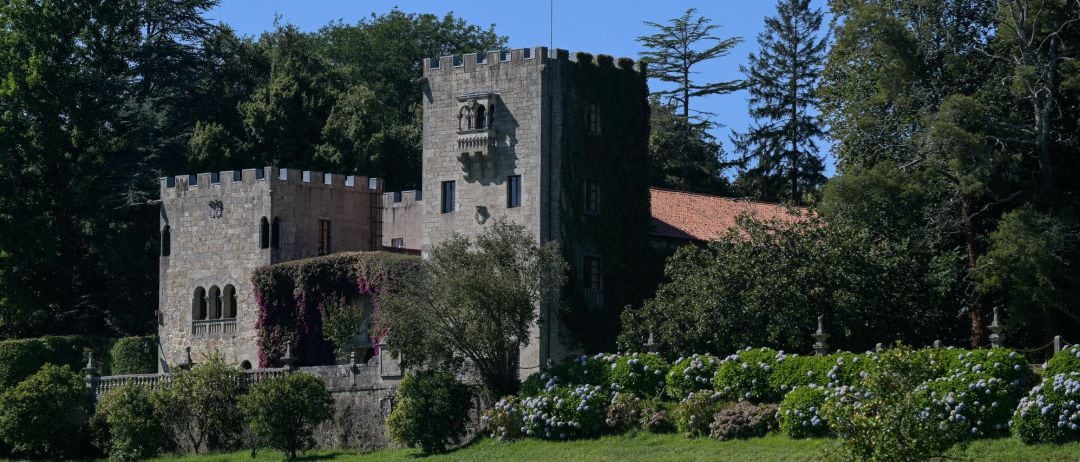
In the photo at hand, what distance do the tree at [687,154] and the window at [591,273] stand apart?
1938 centimetres

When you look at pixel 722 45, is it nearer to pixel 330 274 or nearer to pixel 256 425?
pixel 330 274

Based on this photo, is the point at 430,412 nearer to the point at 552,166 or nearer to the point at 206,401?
the point at 206,401

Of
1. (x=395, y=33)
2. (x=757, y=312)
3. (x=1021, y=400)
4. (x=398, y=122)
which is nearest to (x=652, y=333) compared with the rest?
(x=757, y=312)

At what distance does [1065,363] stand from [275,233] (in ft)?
99.8

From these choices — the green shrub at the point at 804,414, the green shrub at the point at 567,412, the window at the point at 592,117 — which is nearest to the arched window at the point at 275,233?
the window at the point at 592,117

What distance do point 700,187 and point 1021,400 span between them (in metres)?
39.4

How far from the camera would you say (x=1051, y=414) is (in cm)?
4197

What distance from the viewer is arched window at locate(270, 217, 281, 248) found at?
6531 cm

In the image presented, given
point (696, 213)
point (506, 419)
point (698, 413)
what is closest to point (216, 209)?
point (696, 213)

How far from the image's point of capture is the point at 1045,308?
5259cm

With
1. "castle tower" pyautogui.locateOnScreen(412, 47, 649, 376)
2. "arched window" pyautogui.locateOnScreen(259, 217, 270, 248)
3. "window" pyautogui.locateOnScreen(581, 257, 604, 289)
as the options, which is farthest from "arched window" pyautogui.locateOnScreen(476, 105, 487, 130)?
"arched window" pyautogui.locateOnScreen(259, 217, 270, 248)

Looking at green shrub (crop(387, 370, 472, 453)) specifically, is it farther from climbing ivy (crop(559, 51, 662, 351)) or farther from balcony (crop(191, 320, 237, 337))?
balcony (crop(191, 320, 237, 337))

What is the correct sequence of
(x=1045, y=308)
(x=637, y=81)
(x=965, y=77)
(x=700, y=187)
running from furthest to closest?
(x=700, y=187) < (x=637, y=81) < (x=965, y=77) < (x=1045, y=308)

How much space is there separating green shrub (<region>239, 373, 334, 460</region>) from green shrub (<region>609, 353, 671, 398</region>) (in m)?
9.01
